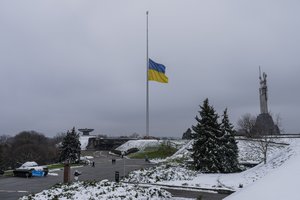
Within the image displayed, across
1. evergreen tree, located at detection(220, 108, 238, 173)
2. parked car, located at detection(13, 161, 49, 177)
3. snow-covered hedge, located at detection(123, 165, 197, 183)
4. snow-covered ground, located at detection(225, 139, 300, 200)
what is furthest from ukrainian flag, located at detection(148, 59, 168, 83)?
snow-covered ground, located at detection(225, 139, 300, 200)

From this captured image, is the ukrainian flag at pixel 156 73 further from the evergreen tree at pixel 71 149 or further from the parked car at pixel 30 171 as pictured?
the parked car at pixel 30 171

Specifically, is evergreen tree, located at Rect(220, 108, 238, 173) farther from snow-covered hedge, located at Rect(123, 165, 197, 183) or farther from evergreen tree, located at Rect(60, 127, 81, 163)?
evergreen tree, located at Rect(60, 127, 81, 163)

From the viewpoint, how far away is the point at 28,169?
92.2 feet

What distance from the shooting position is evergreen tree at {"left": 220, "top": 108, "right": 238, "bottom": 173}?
28078 mm

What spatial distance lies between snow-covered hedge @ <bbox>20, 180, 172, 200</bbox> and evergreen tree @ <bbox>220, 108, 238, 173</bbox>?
13888 millimetres

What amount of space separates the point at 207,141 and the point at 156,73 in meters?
22.4

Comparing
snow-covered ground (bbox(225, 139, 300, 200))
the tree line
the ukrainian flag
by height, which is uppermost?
the ukrainian flag

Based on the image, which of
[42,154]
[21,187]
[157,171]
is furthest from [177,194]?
[42,154]

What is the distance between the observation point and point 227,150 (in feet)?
94.4

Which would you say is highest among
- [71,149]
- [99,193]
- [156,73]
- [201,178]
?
[156,73]

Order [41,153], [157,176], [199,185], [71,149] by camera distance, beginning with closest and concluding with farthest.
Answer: [199,185]
[157,176]
[71,149]
[41,153]

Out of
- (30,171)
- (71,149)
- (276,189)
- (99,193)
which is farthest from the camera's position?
(71,149)

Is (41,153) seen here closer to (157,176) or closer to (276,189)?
(157,176)

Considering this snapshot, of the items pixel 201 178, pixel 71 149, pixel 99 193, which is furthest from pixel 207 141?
pixel 71 149
